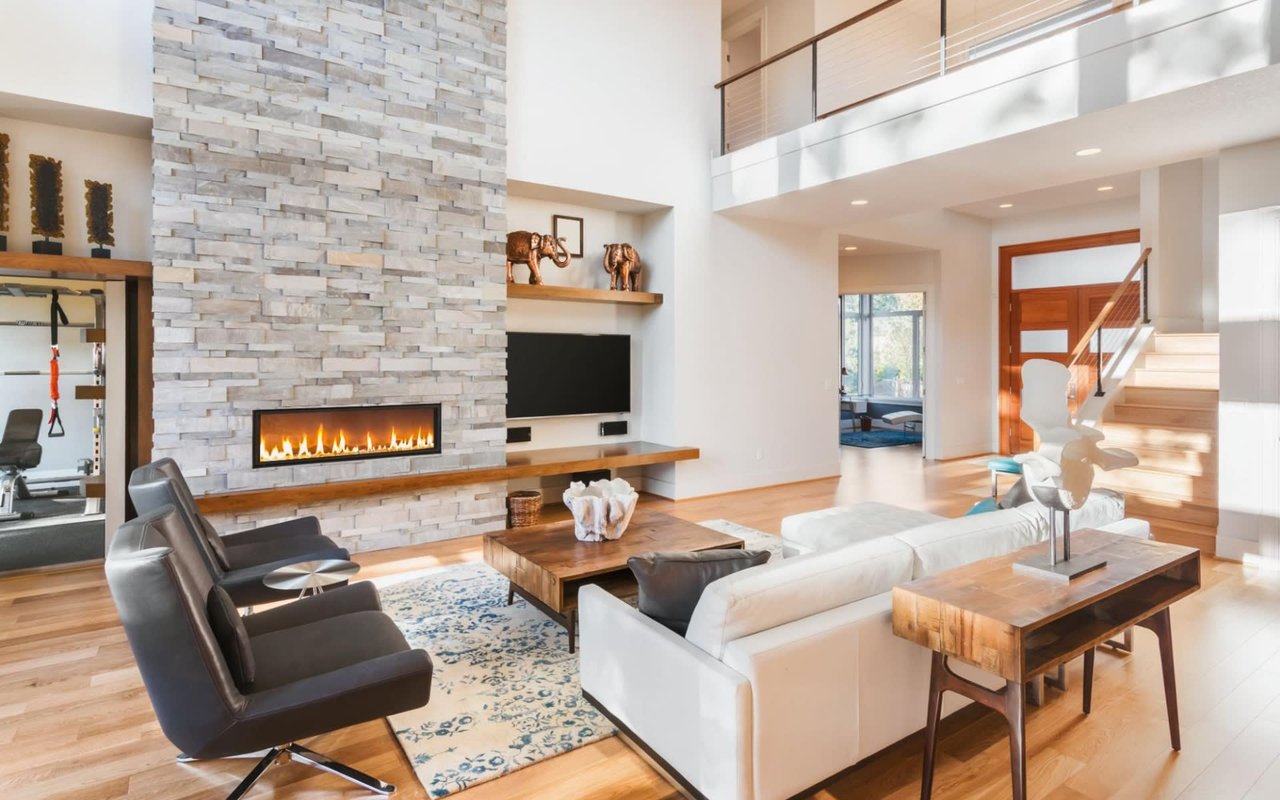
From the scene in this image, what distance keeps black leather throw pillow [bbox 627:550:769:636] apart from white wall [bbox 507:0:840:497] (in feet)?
14.0

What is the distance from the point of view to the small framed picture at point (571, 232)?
631 centimetres

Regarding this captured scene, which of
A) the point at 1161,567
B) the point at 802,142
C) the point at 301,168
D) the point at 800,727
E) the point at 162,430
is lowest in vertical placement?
the point at 800,727

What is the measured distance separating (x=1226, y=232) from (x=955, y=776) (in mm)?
4484

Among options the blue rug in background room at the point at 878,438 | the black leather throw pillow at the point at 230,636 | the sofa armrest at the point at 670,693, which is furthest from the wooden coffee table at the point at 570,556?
the blue rug in background room at the point at 878,438

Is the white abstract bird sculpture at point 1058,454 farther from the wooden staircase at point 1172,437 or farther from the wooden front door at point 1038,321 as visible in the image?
the wooden front door at point 1038,321

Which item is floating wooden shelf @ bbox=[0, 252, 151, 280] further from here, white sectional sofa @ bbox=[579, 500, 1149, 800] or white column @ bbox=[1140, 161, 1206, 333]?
white column @ bbox=[1140, 161, 1206, 333]

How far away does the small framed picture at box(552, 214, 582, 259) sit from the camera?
6.31 metres

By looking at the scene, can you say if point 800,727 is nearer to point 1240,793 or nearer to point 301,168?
point 1240,793

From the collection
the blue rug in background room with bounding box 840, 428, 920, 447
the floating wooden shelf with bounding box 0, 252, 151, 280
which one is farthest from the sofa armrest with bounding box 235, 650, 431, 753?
the blue rug in background room with bounding box 840, 428, 920, 447

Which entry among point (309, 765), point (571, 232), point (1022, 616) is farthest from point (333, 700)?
point (571, 232)

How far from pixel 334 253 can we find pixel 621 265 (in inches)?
101

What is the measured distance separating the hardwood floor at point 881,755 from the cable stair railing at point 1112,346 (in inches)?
111

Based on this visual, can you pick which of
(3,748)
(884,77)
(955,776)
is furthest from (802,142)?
(3,748)

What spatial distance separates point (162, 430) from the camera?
14.0 ft
